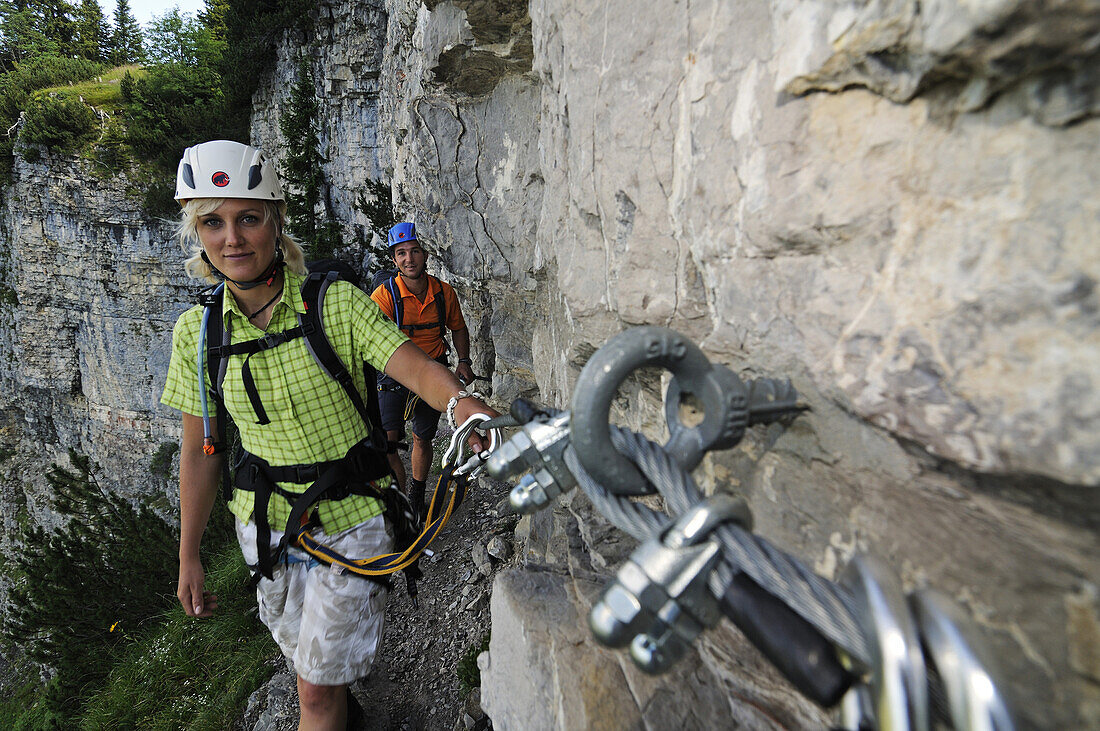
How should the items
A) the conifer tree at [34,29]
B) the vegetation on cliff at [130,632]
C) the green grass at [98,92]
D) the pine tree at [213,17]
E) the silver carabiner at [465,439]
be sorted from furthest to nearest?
the conifer tree at [34,29]
the pine tree at [213,17]
the green grass at [98,92]
the vegetation on cliff at [130,632]
the silver carabiner at [465,439]

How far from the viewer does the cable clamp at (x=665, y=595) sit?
2.29ft

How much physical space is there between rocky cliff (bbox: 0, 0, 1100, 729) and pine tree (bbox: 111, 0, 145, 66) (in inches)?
1458

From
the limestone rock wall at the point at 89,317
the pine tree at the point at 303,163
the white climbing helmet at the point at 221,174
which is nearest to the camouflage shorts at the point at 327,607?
the white climbing helmet at the point at 221,174

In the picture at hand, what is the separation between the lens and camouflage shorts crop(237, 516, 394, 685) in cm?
239

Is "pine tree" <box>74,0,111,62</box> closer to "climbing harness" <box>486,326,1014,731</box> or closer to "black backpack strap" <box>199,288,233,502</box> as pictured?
"black backpack strap" <box>199,288,233,502</box>

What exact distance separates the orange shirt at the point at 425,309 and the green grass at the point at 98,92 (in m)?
21.2

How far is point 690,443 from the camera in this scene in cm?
102

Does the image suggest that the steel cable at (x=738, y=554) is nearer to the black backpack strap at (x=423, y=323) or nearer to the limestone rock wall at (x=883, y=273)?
the limestone rock wall at (x=883, y=273)

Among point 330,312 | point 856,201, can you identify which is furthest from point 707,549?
point 330,312

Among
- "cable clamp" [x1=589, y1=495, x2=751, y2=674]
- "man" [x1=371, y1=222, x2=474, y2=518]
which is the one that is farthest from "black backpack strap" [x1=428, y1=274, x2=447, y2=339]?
"cable clamp" [x1=589, y1=495, x2=751, y2=674]

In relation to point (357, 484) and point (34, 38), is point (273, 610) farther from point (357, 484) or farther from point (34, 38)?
point (34, 38)

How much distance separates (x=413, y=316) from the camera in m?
5.21

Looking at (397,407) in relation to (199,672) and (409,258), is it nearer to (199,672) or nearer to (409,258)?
(409,258)

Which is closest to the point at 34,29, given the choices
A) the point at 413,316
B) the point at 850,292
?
the point at 413,316
